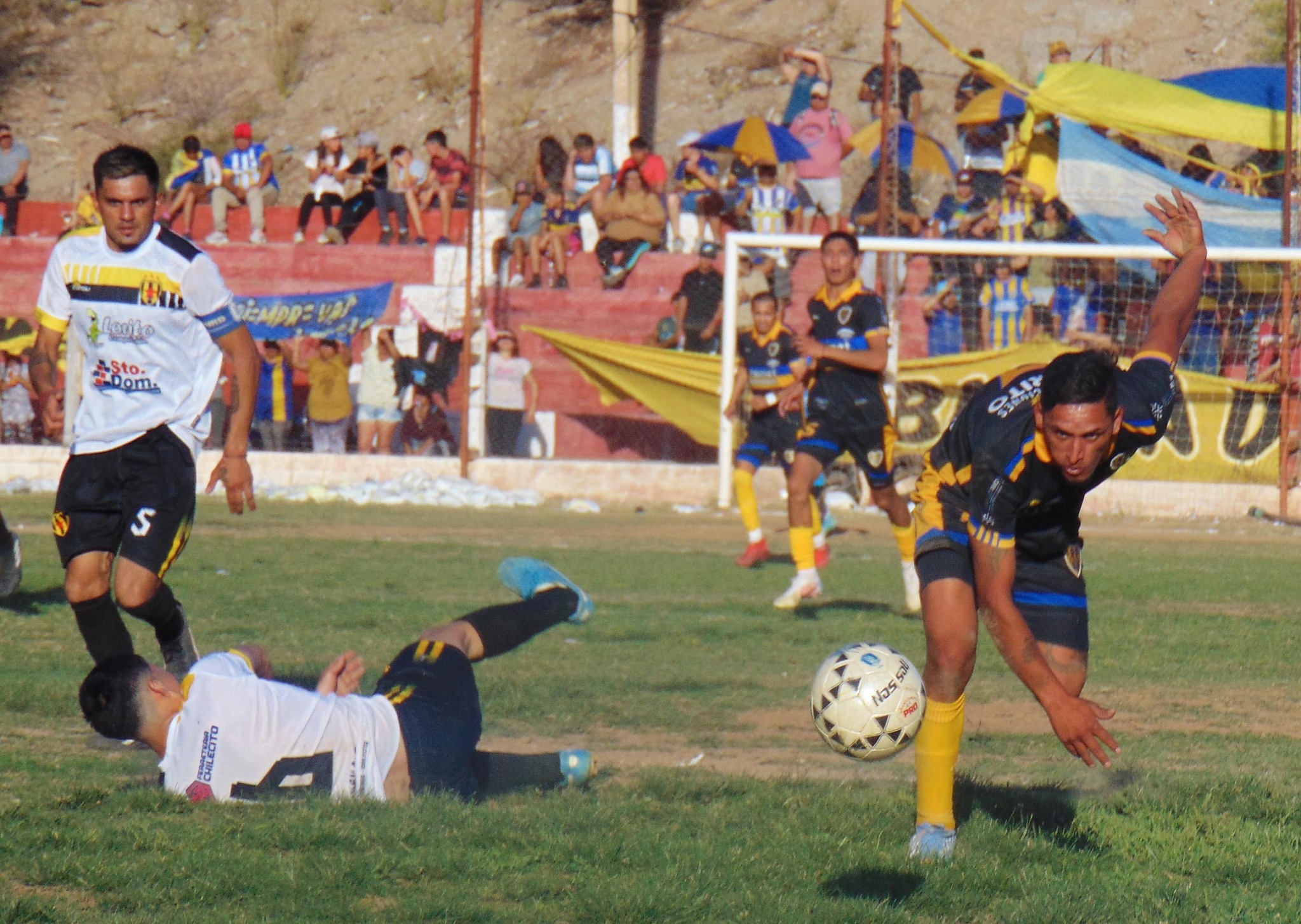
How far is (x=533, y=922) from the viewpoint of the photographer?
403cm

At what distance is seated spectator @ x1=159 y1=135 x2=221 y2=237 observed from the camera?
21.8 meters

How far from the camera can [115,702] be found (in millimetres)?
4785

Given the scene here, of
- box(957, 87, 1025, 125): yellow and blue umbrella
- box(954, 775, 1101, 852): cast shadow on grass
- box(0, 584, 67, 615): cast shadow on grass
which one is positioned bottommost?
box(0, 584, 67, 615): cast shadow on grass

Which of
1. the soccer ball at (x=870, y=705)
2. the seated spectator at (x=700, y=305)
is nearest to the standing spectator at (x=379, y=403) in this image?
the seated spectator at (x=700, y=305)

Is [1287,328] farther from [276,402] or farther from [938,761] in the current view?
[938,761]

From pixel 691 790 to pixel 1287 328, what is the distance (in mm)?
12627

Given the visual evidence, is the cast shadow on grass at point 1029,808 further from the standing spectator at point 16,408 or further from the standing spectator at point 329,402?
the standing spectator at point 16,408

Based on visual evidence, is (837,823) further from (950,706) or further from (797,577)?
(797,577)

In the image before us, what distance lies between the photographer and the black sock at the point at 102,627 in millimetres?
6059

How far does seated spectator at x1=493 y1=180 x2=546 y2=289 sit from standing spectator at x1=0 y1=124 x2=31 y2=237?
26.5 feet

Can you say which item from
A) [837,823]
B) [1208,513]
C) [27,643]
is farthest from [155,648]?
[1208,513]

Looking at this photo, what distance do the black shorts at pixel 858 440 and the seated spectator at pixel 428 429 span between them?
29.4ft

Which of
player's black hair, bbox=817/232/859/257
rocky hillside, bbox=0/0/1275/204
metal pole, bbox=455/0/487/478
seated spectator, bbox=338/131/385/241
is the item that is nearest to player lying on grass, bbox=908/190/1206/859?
player's black hair, bbox=817/232/859/257

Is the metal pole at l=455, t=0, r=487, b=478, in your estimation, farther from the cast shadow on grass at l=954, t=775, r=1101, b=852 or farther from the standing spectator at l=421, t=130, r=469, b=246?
the cast shadow on grass at l=954, t=775, r=1101, b=852
